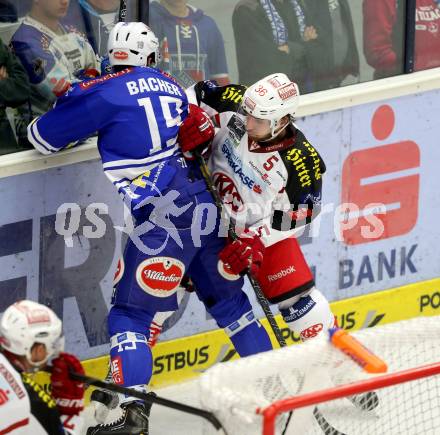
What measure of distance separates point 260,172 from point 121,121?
56 centimetres

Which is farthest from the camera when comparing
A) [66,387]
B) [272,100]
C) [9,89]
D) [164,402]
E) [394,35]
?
[394,35]

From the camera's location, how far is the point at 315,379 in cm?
408

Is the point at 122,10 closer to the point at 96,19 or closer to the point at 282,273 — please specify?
the point at 96,19

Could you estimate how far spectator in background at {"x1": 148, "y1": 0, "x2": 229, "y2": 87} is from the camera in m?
5.66

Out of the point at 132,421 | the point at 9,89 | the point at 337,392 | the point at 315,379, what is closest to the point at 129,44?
the point at 9,89

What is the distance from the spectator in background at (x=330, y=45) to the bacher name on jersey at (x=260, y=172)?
92cm

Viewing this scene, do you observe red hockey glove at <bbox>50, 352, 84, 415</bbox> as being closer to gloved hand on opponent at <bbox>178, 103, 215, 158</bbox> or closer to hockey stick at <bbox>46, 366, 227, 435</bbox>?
hockey stick at <bbox>46, 366, 227, 435</bbox>

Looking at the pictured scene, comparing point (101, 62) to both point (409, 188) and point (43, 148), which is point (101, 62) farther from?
point (409, 188)

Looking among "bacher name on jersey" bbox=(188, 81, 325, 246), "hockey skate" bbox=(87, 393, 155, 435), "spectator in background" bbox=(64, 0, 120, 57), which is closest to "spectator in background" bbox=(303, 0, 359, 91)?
"bacher name on jersey" bbox=(188, 81, 325, 246)

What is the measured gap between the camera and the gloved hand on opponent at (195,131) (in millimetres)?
5117

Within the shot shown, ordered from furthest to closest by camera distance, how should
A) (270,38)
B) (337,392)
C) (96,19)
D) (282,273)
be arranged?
(270,38), (96,19), (282,273), (337,392)

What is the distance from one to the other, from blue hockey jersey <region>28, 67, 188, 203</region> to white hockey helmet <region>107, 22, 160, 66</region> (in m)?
0.04

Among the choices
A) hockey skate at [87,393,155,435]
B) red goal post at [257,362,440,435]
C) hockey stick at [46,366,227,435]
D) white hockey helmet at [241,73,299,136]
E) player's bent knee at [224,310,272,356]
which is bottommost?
hockey skate at [87,393,155,435]

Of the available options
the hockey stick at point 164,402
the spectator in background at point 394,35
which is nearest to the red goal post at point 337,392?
the hockey stick at point 164,402
